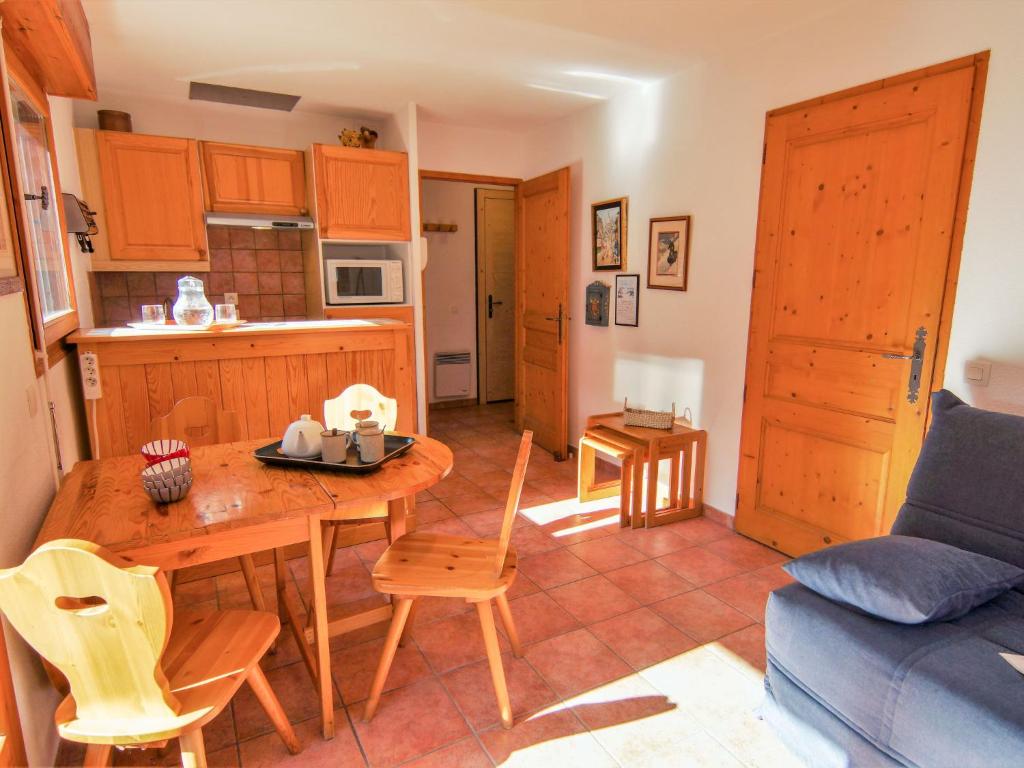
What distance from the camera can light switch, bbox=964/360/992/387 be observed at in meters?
2.07

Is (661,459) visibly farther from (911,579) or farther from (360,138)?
(360,138)

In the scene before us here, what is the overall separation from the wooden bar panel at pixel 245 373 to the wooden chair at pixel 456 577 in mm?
1235

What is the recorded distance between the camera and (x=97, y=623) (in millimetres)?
1146

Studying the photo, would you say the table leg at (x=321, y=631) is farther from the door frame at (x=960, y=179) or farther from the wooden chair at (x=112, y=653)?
the door frame at (x=960, y=179)

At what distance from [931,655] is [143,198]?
14.7 feet

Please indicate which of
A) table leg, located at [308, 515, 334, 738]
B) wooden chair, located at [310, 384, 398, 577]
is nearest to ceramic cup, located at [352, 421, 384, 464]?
table leg, located at [308, 515, 334, 738]

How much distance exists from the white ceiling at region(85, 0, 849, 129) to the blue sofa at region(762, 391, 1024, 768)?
1.98 m

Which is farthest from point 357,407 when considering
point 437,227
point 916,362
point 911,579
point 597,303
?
point 437,227

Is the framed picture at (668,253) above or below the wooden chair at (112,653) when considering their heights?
above

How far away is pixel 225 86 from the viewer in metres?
3.66

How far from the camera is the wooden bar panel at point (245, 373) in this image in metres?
2.58

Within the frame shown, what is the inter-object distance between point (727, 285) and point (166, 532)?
279 cm

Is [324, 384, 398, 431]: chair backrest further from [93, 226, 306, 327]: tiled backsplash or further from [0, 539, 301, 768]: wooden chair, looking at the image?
[93, 226, 306, 327]: tiled backsplash

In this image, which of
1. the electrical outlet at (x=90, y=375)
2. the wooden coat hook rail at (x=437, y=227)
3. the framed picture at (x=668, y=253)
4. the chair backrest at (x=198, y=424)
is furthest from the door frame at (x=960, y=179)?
the wooden coat hook rail at (x=437, y=227)
